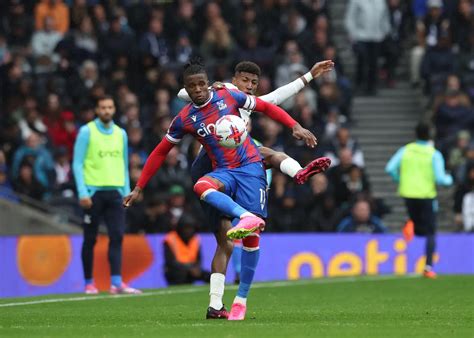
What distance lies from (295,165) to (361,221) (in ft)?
37.0

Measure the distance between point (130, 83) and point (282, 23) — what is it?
3.69m

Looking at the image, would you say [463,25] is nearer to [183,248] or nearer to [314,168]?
[183,248]

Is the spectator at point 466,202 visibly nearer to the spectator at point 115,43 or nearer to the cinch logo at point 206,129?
the spectator at point 115,43

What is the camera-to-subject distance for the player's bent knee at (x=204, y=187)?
463 inches

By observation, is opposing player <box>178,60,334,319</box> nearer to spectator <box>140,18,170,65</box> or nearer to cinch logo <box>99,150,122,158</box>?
cinch logo <box>99,150,122,158</box>

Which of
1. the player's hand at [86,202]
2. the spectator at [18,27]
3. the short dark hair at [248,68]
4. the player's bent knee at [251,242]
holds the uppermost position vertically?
the spectator at [18,27]

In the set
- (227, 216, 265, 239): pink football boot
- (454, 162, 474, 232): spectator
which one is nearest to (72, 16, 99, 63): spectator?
(454, 162, 474, 232): spectator

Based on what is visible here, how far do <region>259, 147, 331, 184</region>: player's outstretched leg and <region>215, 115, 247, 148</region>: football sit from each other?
61cm

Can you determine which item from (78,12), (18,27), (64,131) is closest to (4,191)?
(64,131)

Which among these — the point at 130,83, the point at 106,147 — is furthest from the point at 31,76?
the point at 106,147

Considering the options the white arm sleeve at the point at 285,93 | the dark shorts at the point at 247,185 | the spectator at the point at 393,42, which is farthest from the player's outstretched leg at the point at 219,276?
the spectator at the point at 393,42

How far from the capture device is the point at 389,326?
11.4m

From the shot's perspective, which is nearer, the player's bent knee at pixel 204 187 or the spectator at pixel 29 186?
the player's bent knee at pixel 204 187

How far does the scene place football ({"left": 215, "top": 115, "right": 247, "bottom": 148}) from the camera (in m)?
12.1
